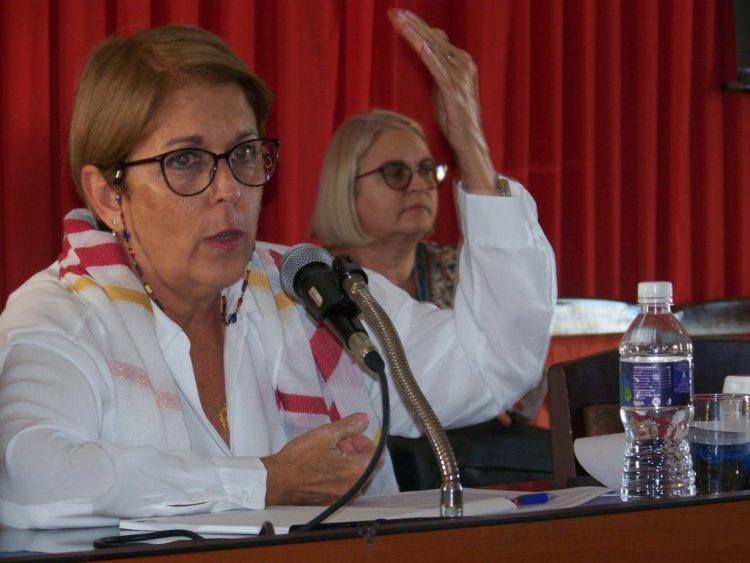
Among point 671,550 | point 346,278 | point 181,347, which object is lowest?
point 671,550

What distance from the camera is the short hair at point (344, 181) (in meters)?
3.44

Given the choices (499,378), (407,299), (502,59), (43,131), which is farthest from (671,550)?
(502,59)

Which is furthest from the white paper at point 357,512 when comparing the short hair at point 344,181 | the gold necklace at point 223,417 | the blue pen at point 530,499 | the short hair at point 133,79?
the short hair at point 344,181

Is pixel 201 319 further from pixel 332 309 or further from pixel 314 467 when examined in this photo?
pixel 332 309

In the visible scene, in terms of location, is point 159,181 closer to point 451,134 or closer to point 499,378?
point 451,134

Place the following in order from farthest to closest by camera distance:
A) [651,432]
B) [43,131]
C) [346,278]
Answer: [43,131] < [651,432] < [346,278]

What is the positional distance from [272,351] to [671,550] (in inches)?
37.0

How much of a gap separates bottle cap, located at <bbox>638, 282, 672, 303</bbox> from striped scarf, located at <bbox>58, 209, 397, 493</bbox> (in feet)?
1.79

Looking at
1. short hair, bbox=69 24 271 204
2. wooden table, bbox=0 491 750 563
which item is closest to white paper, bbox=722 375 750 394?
wooden table, bbox=0 491 750 563

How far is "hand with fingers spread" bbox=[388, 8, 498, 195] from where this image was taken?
1779 millimetres

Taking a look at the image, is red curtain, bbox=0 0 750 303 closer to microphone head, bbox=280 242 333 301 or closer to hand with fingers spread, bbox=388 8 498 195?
hand with fingers spread, bbox=388 8 498 195

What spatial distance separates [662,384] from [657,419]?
0.11m

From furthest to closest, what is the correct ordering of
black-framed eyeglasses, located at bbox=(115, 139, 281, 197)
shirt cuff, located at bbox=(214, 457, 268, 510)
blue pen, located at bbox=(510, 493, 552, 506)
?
black-framed eyeglasses, located at bbox=(115, 139, 281, 197) < shirt cuff, located at bbox=(214, 457, 268, 510) < blue pen, located at bbox=(510, 493, 552, 506)

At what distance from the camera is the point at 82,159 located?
5.92ft
